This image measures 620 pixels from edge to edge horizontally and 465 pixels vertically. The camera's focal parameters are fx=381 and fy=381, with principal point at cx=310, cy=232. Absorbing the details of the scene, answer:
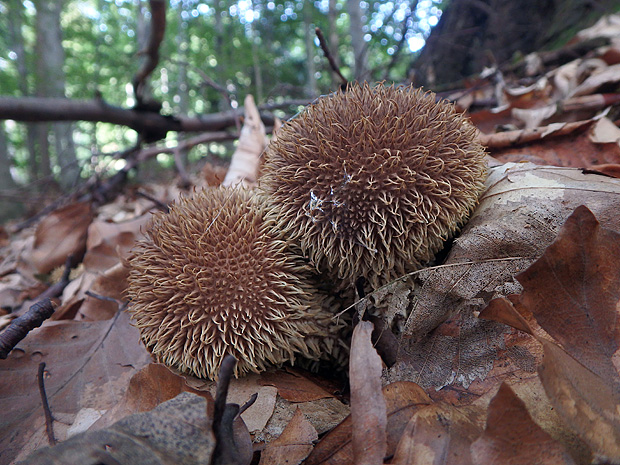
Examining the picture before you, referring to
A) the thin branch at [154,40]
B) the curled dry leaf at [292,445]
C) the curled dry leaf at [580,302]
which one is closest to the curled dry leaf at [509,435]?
the curled dry leaf at [580,302]

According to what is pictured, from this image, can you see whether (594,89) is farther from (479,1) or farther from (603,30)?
(479,1)

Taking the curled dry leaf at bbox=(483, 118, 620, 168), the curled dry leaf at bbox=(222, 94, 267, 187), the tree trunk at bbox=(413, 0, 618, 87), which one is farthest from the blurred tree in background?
the curled dry leaf at bbox=(483, 118, 620, 168)

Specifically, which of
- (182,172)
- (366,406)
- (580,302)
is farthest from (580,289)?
(182,172)

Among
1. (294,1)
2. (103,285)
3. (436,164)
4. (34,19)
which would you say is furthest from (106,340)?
(294,1)

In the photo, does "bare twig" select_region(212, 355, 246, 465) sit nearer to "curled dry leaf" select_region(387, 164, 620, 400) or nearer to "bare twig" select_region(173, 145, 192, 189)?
"curled dry leaf" select_region(387, 164, 620, 400)

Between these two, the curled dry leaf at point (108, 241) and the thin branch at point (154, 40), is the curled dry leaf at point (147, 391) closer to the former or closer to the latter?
the curled dry leaf at point (108, 241)

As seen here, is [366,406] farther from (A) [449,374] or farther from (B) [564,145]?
(B) [564,145]
